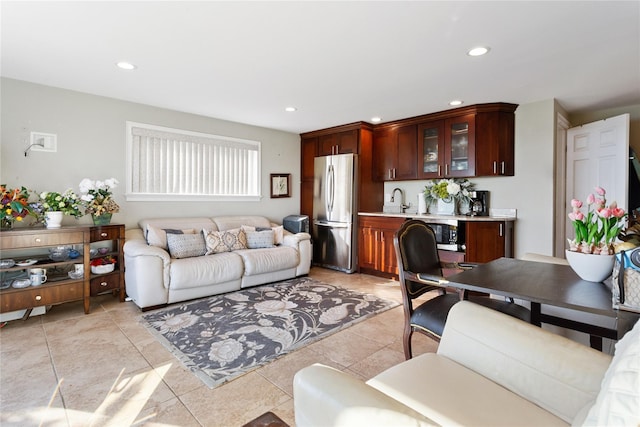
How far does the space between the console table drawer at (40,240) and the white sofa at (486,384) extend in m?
3.09

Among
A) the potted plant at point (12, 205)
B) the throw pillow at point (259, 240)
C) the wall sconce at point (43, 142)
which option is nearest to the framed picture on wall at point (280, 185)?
the throw pillow at point (259, 240)

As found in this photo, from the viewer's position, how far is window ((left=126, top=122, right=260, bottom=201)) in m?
3.96

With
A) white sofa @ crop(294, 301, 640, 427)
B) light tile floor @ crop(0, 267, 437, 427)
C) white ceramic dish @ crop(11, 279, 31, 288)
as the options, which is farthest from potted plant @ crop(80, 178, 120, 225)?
white sofa @ crop(294, 301, 640, 427)

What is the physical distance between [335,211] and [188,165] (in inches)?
90.2

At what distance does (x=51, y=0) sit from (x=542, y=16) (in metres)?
3.06

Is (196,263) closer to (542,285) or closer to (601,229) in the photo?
(542,285)

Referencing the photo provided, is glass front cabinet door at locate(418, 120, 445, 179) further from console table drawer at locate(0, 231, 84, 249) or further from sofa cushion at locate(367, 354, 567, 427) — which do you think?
console table drawer at locate(0, 231, 84, 249)

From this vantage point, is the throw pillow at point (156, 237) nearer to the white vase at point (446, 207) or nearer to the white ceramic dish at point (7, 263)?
the white ceramic dish at point (7, 263)

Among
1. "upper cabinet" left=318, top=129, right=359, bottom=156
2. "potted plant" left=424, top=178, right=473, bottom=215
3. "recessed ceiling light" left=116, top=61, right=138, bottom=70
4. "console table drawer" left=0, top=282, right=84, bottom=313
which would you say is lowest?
"console table drawer" left=0, top=282, right=84, bottom=313

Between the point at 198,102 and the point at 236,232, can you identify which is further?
the point at 236,232

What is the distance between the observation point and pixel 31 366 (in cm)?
211

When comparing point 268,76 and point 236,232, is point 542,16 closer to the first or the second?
point 268,76

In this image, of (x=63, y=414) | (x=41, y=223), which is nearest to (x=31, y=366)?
(x=63, y=414)

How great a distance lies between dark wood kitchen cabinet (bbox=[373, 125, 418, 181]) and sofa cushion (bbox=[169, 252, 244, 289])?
266 centimetres
